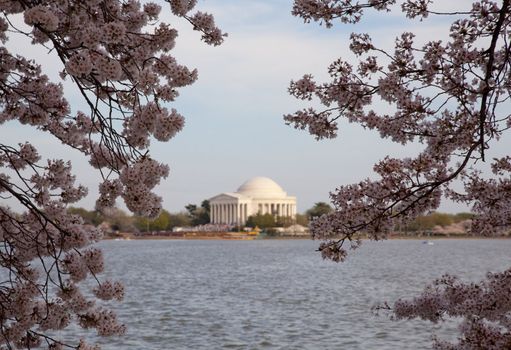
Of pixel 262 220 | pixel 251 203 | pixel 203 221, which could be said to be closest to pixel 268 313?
pixel 262 220

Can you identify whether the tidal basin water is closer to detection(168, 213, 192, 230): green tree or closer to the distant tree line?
the distant tree line

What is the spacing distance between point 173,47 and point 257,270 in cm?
3866

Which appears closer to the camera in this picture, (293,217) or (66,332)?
(66,332)

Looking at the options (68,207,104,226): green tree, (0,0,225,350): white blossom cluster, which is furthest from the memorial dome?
(0,0,225,350): white blossom cluster

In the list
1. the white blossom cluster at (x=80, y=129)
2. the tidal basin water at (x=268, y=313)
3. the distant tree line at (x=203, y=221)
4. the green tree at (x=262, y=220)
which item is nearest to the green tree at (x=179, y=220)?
the distant tree line at (x=203, y=221)

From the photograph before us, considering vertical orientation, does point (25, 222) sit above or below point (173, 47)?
below

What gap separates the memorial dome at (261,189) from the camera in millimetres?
173750

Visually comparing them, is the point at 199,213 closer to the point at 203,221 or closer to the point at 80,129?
the point at 203,221

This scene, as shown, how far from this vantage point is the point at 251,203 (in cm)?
17088

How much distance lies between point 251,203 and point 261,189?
5.56 m

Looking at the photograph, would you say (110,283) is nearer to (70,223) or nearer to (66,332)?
(70,223)

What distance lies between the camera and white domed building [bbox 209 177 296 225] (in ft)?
557

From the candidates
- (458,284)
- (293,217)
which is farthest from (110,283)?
(293,217)

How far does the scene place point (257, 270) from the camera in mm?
43500
